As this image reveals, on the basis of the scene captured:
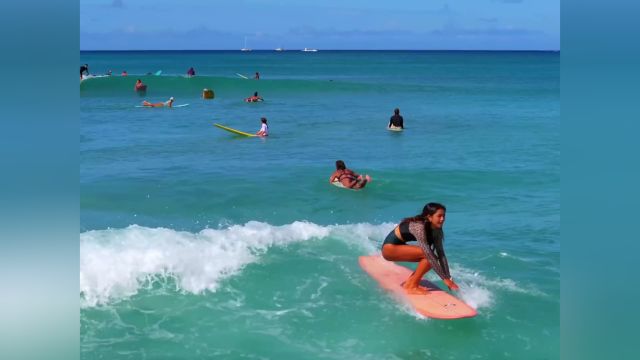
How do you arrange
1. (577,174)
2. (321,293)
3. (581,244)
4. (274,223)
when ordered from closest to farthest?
(321,293)
(581,244)
(274,223)
(577,174)

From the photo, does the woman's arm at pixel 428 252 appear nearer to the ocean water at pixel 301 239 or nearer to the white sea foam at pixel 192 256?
the ocean water at pixel 301 239

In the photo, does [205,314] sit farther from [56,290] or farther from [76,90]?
[76,90]

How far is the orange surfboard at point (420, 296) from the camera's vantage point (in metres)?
8.68

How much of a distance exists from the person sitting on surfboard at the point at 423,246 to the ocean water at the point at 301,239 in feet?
1.66

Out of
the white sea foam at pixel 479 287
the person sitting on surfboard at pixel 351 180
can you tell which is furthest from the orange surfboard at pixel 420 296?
the person sitting on surfboard at pixel 351 180

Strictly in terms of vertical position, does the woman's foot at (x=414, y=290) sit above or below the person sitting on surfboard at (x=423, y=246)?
below

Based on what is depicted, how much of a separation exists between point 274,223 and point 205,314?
4709 millimetres

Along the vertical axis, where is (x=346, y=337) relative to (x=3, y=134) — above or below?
below

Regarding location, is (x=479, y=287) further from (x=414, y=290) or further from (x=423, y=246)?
(x=423, y=246)

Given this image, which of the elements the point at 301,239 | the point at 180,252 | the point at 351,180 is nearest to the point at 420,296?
the point at 301,239

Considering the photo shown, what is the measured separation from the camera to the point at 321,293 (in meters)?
9.63

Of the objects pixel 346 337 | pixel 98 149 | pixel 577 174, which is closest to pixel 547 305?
pixel 346 337

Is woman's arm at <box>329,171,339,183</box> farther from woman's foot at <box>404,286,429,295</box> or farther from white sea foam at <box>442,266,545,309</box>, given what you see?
woman's foot at <box>404,286,429,295</box>

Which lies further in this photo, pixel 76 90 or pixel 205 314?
pixel 205 314
